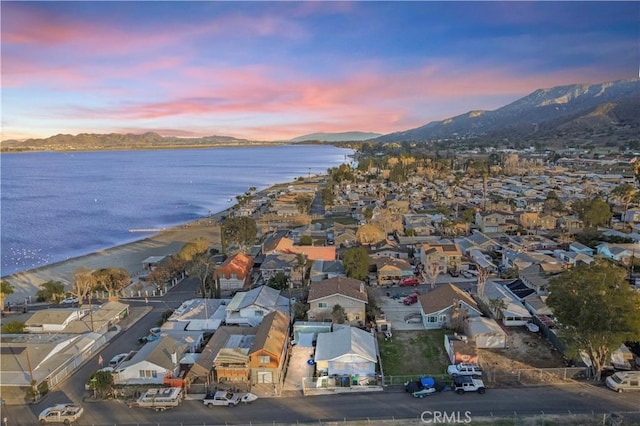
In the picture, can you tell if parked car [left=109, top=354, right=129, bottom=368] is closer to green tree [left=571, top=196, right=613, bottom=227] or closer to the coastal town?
the coastal town

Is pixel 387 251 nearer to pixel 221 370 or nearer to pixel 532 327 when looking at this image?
pixel 532 327

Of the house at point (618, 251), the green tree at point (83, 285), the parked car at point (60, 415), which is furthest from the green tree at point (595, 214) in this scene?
the parked car at point (60, 415)

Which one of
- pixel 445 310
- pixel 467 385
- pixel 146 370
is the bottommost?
pixel 467 385

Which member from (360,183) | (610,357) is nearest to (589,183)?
(360,183)

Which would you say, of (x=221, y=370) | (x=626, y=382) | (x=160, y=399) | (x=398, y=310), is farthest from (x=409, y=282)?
(x=160, y=399)

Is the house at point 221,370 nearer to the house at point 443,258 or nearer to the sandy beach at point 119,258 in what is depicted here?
the house at point 443,258

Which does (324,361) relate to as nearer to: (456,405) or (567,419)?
(456,405)

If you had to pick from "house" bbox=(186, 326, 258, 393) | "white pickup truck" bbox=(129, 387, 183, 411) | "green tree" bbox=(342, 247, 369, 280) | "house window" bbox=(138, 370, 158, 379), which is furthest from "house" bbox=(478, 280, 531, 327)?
"house window" bbox=(138, 370, 158, 379)
